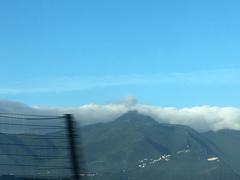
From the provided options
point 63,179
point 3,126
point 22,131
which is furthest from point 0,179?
point 63,179

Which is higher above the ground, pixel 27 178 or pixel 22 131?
pixel 22 131

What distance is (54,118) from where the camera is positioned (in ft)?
106

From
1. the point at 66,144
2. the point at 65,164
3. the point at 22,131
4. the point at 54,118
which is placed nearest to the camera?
the point at 54,118

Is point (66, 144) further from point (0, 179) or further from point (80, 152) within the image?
point (0, 179)

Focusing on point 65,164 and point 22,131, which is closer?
point 65,164

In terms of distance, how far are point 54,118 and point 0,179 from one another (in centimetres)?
3211

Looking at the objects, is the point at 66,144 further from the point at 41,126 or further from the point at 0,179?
the point at 0,179

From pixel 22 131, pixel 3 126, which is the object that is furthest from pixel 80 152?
pixel 22 131

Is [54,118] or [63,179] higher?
[54,118]

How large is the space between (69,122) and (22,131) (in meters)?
10.7

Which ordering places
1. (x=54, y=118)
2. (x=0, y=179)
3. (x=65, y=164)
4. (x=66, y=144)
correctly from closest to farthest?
(x=54, y=118) → (x=66, y=144) → (x=65, y=164) → (x=0, y=179)

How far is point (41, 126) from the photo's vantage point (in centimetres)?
3388

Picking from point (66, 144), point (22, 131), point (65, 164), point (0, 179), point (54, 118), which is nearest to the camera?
point (54, 118)

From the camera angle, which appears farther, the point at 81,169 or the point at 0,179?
the point at 0,179
